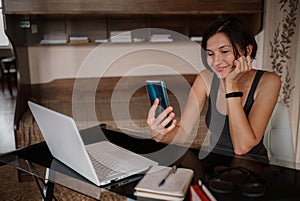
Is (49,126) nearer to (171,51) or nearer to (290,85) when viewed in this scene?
(290,85)

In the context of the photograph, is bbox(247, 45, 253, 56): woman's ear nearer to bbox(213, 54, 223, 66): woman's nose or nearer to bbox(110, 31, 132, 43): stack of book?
bbox(213, 54, 223, 66): woman's nose

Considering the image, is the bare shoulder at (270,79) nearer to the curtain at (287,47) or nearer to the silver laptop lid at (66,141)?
the silver laptop lid at (66,141)

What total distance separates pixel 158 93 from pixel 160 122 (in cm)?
11

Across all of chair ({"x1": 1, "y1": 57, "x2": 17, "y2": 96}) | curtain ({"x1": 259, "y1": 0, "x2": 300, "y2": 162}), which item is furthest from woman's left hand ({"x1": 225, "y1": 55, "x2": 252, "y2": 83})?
chair ({"x1": 1, "y1": 57, "x2": 17, "y2": 96})

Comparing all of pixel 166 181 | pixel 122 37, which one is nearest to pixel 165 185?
Answer: pixel 166 181

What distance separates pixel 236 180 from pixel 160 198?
0.19 metres

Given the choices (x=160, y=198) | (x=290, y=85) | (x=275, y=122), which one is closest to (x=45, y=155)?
(x=160, y=198)

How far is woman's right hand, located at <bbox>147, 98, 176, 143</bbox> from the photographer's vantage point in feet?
3.91

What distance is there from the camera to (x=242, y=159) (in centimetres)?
113

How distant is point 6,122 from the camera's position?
430 cm

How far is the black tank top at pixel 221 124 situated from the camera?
135 centimetres

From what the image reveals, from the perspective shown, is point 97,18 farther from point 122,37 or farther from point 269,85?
point 269,85

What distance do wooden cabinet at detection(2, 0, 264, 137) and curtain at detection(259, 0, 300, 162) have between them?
12 cm

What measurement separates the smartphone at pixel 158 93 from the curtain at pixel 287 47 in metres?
1.89
